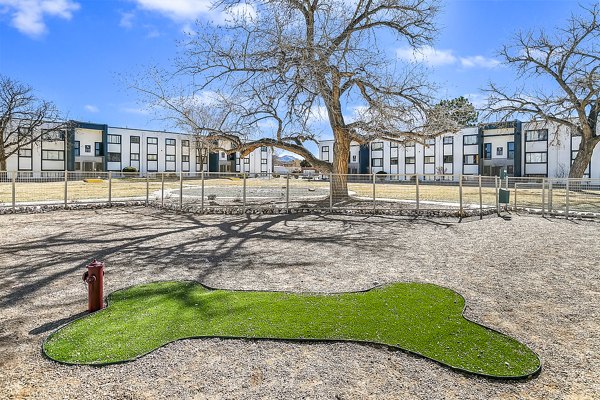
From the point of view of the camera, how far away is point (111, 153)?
2174 inches

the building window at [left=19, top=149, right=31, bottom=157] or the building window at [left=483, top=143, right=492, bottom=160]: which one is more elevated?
the building window at [left=483, top=143, right=492, bottom=160]

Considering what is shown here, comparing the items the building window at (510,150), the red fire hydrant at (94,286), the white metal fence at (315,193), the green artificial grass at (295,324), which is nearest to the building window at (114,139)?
the white metal fence at (315,193)

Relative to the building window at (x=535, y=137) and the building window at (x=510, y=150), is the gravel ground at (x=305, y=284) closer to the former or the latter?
the building window at (x=535, y=137)

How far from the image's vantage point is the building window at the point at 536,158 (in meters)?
45.9

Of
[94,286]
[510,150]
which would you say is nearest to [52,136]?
[94,286]

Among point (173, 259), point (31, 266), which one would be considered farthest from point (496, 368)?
point (31, 266)

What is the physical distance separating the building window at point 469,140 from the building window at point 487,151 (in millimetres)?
1365

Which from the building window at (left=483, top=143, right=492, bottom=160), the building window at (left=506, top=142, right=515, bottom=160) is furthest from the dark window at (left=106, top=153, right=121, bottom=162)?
the building window at (left=506, top=142, right=515, bottom=160)

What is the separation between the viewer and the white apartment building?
44081mm

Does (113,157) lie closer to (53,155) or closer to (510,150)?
(53,155)

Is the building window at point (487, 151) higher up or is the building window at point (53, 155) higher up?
the building window at point (487, 151)

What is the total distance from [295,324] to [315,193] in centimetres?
1326

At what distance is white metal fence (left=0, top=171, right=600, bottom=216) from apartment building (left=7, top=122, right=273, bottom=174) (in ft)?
88.6

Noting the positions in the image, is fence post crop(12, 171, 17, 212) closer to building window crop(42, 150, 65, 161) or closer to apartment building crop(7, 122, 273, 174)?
apartment building crop(7, 122, 273, 174)
